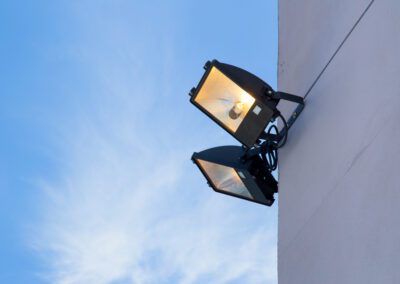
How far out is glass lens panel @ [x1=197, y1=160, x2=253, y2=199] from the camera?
213 centimetres

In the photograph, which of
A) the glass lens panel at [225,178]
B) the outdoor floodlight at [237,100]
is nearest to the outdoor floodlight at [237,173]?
the glass lens panel at [225,178]

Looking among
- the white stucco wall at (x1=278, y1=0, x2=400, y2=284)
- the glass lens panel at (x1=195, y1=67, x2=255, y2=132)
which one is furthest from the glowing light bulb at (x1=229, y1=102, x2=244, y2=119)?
the white stucco wall at (x1=278, y1=0, x2=400, y2=284)

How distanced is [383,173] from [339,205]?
24 centimetres

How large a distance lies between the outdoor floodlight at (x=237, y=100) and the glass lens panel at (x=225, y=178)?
265 mm

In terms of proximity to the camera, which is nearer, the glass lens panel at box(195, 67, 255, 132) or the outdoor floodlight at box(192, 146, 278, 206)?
the glass lens panel at box(195, 67, 255, 132)

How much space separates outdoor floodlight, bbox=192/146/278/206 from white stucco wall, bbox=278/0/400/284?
3.3 inches

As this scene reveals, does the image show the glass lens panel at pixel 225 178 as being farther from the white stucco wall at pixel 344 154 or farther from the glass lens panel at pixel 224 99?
the glass lens panel at pixel 224 99

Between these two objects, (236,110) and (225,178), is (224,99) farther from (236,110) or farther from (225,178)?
(225,178)

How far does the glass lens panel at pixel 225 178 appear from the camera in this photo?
213 cm

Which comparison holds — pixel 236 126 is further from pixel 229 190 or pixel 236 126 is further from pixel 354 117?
pixel 354 117

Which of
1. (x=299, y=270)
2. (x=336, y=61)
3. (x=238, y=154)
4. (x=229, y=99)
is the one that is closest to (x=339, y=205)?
(x=299, y=270)

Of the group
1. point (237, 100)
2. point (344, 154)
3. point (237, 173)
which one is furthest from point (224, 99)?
point (344, 154)

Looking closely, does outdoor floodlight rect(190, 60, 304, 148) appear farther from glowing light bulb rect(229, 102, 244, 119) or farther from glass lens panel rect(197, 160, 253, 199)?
glass lens panel rect(197, 160, 253, 199)

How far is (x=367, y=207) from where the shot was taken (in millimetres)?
1272
